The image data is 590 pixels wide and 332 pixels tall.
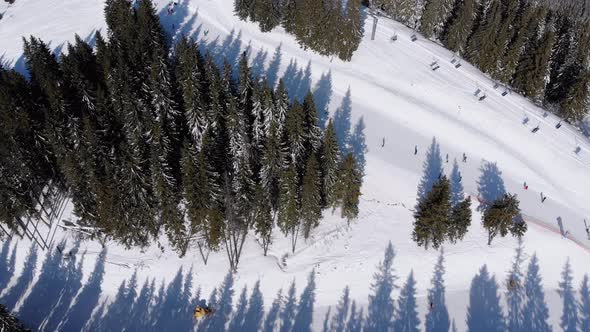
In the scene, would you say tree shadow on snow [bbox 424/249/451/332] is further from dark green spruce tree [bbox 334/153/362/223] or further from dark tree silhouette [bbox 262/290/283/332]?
dark tree silhouette [bbox 262/290/283/332]

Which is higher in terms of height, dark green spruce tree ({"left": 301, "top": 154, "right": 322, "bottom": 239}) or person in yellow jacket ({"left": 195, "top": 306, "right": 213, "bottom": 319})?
dark green spruce tree ({"left": 301, "top": 154, "right": 322, "bottom": 239})

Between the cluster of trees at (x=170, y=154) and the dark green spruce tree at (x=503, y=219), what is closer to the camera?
the cluster of trees at (x=170, y=154)

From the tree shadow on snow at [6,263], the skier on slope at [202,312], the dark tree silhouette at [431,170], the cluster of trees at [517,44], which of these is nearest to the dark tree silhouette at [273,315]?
the skier on slope at [202,312]

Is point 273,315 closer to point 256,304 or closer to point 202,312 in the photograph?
point 256,304

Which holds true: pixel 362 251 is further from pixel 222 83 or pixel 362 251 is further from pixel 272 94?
pixel 222 83

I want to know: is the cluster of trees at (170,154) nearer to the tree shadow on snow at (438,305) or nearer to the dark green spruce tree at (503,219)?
the tree shadow on snow at (438,305)

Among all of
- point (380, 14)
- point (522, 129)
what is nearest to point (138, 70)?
point (380, 14)

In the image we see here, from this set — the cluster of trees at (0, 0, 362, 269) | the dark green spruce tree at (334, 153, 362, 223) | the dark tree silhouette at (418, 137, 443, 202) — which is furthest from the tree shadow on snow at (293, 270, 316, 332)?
the dark tree silhouette at (418, 137, 443, 202)
